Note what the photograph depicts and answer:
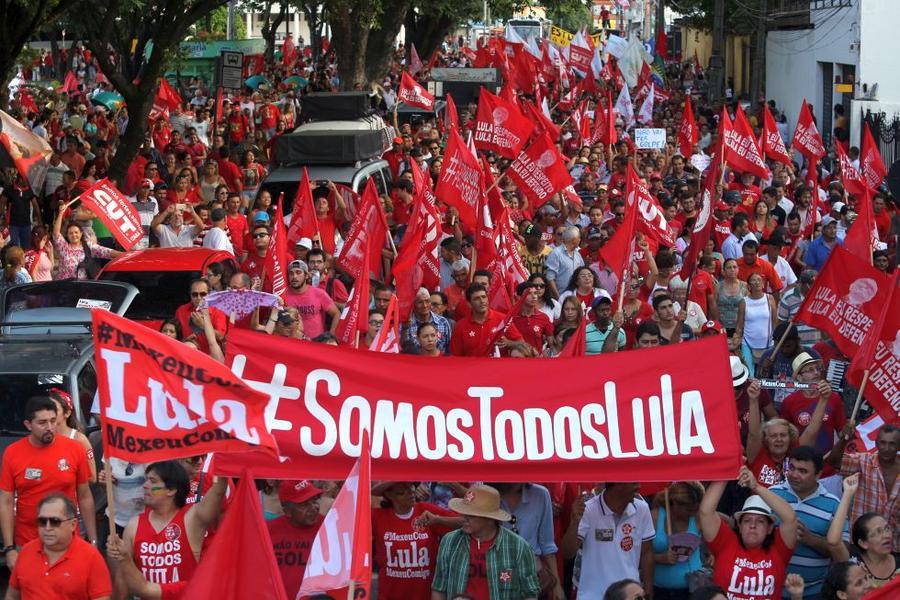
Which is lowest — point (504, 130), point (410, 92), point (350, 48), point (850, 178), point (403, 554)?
point (403, 554)

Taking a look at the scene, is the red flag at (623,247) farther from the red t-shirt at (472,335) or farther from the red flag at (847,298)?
the red flag at (847,298)

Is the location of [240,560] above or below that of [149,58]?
below

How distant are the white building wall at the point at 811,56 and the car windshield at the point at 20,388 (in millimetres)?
25039

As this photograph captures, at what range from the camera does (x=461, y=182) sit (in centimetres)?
1430

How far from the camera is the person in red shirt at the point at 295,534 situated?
712 cm

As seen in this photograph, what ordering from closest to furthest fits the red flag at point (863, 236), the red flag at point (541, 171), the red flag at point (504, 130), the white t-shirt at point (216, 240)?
the red flag at point (863, 236)
the white t-shirt at point (216, 240)
the red flag at point (541, 171)
the red flag at point (504, 130)

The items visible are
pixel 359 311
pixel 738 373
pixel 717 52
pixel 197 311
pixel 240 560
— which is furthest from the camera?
pixel 717 52

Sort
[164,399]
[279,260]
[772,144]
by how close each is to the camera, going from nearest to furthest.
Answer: [164,399] < [279,260] < [772,144]

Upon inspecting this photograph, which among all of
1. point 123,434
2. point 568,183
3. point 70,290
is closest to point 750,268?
point 568,183

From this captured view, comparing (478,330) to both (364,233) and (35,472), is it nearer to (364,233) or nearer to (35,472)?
(364,233)

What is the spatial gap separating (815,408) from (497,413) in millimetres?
2953

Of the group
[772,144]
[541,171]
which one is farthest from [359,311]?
[772,144]

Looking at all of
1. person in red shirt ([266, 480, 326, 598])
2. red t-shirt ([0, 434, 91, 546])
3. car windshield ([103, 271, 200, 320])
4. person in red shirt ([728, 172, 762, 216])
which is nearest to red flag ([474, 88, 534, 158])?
person in red shirt ([728, 172, 762, 216])

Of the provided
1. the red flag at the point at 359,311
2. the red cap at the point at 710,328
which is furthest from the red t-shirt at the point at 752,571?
the red cap at the point at 710,328
